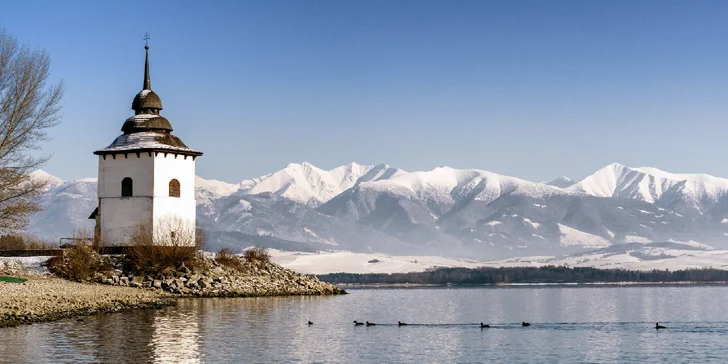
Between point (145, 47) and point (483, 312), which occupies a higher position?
point (145, 47)

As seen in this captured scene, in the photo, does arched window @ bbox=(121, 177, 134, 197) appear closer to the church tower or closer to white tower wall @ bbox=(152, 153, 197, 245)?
the church tower

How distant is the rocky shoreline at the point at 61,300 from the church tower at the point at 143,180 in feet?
29.1

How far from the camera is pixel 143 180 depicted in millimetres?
73812

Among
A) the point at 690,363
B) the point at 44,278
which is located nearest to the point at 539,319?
the point at 690,363

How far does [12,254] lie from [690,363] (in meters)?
50.9

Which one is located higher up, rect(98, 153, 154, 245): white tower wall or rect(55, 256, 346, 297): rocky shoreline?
rect(98, 153, 154, 245): white tower wall

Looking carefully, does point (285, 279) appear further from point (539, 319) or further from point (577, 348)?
point (577, 348)

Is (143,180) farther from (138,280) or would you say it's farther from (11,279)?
(11,279)

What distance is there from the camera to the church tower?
7356 cm

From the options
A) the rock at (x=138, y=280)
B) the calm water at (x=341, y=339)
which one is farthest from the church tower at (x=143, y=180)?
the calm water at (x=341, y=339)

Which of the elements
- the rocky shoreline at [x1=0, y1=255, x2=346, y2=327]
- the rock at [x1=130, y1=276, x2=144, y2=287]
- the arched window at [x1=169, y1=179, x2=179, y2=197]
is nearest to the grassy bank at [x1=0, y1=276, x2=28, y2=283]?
the rocky shoreline at [x1=0, y1=255, x2=346, y2=327]

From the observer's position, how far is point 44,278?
65.2 metres

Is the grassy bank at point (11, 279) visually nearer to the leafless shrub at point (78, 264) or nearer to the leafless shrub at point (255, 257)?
the leafless shrub at point (78, 264)

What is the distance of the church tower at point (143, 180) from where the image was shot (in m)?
73.6
